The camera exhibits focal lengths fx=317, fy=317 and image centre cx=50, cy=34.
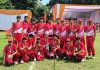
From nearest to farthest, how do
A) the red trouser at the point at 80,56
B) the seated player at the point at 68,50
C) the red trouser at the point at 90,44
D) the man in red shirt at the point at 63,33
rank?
1. the red trouser at the point at 80,56
2. the seated player at the point at 68,50
3. the red trouser at the point at 90,44
4. the man in red shirt at the point at 63,33

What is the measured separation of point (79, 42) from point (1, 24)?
24119 millimetres

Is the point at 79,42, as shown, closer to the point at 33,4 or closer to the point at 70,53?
the point at 70,53

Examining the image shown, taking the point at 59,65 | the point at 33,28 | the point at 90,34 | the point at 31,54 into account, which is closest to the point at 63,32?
the point at 90,34

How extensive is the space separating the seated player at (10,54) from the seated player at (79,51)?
2.32 meters

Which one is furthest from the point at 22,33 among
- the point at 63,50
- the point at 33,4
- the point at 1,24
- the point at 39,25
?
the point at 33,4

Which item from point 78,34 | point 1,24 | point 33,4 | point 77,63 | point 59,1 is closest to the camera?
point 77,63

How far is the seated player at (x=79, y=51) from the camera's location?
40.3 ft

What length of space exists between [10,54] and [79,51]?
273 cm

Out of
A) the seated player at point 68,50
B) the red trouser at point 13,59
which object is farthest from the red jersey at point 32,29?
the red trouser at point 13,59

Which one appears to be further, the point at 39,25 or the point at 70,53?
the point at 39,25

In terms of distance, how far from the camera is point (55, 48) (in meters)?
13.0

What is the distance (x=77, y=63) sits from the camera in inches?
480

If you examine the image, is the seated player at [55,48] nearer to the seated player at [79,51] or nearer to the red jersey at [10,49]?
the seated player at [79,51]

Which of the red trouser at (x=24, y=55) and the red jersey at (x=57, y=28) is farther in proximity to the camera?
the red jersey at (x=57, y=28)
